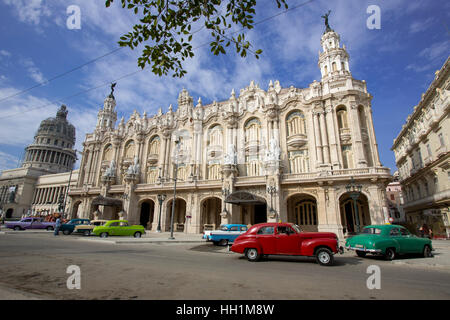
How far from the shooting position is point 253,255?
9.26 metres

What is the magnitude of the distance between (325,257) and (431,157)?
90.5 feet

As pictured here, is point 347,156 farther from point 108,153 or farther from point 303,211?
point 108,153

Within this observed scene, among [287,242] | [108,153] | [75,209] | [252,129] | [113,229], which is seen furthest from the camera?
[108,153]

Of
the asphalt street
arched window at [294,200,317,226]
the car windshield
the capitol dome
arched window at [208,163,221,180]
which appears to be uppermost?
the capitol dome

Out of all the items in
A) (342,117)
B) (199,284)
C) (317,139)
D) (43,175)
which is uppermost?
(43,175)

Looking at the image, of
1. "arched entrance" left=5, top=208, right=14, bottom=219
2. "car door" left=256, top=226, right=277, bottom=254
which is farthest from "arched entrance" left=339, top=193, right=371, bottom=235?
"arched entrance" left=5, top=208, right=14, bottom=219

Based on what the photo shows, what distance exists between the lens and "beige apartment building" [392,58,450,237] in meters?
22.7

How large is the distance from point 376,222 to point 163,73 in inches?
845

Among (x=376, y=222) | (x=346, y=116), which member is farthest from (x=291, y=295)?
(x=346, y=116)

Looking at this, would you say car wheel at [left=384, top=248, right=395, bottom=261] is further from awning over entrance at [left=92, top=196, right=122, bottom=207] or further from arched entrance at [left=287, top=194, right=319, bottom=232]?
awning over entrance at [left=92, top=196, right=122, bottom=207]

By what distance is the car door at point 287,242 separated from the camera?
8.93m

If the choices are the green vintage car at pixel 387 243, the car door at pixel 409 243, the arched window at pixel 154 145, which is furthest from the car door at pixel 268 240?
the arched window at pixel 154 145

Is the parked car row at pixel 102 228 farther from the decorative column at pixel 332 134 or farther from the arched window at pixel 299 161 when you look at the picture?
the decorative column at pixel 332 134

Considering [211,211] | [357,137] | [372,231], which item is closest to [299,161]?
[357,137]
